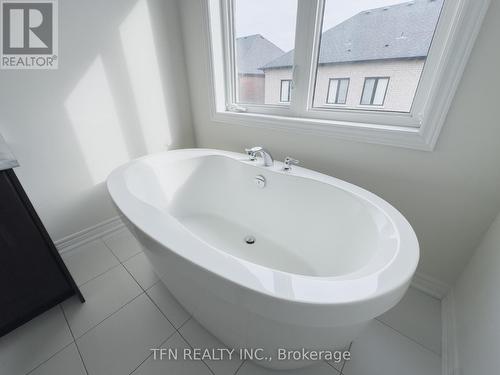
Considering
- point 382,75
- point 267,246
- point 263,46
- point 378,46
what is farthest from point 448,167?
point 263,46

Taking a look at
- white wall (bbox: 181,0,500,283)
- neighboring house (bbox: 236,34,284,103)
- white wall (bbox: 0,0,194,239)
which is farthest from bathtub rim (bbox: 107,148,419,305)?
neighboring house (bbox: 236,34,284,103)

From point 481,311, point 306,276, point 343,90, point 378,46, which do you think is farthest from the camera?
point 343,90

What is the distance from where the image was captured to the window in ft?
4.15

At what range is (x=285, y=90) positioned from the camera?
1296mm

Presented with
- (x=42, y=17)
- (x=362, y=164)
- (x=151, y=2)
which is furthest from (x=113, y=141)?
(x=362, y=164)

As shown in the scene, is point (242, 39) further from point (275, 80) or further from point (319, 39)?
point (319, 39)

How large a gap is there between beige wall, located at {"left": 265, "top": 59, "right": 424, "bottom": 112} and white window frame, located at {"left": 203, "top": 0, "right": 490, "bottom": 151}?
41 millimetres

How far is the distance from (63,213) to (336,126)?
1719mm

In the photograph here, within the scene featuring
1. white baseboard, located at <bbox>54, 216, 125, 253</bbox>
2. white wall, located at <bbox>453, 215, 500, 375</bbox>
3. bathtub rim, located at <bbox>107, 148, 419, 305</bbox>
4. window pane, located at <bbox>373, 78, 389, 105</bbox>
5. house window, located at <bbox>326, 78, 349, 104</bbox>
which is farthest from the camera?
white baseboard, located at <bbox>54, 216, 125, 253</bbox>

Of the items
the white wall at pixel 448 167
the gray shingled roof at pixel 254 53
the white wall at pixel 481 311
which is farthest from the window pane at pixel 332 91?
the white wall at pixel 481 311

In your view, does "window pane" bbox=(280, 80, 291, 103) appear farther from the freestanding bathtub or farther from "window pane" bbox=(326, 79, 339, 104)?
the freestanding bathtub

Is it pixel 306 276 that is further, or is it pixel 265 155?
pixel 265 155

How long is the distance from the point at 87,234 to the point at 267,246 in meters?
1.26

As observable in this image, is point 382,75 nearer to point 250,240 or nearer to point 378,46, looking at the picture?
point 378,46
